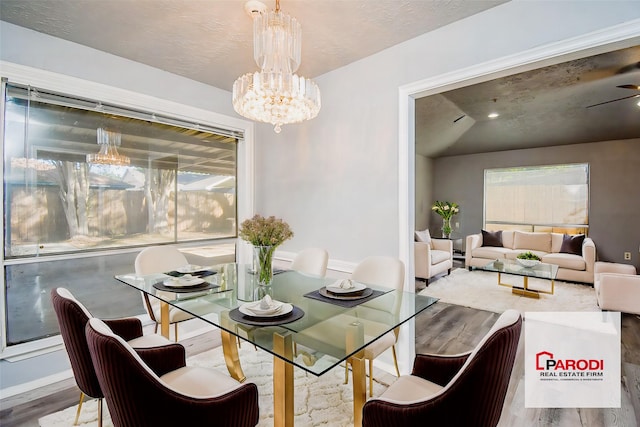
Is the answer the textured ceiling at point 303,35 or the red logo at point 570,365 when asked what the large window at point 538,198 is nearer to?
the textured ceiling at point 303,35

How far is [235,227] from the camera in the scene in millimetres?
3775

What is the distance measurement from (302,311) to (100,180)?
2336 mm

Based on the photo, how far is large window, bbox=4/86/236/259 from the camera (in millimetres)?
2324

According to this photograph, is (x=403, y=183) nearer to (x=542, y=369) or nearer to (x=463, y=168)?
(x=542, y=369)

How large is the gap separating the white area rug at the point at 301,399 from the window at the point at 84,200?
809mm

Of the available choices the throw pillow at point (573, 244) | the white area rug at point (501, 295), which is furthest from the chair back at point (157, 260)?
the throw pillow at point (573, 244)

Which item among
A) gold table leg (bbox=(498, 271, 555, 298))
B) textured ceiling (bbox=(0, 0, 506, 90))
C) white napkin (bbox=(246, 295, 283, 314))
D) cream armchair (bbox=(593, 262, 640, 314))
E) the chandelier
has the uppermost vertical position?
textured ceiling (bbox=(0, 0, 506, 90))

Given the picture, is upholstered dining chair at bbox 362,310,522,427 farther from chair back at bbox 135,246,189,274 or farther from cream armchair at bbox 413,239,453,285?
cream armchair at bbox 413,239,453,285

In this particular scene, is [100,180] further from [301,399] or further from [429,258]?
[429,258]

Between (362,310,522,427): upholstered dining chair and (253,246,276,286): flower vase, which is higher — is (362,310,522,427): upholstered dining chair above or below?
below

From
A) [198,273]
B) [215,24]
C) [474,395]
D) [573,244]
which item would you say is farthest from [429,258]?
[215,24]

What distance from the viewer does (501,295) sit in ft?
14.7

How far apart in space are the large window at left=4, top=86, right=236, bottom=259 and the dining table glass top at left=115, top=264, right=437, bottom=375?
0.80m

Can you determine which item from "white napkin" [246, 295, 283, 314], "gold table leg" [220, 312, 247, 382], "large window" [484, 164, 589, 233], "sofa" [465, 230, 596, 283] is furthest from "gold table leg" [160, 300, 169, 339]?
"large window" [484, 164, 589, 233]
